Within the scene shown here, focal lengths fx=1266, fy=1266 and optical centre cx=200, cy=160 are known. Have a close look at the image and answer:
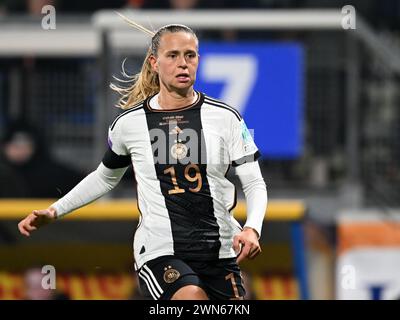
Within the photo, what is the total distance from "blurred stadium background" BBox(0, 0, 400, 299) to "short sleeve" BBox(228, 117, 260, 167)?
15.3 feet

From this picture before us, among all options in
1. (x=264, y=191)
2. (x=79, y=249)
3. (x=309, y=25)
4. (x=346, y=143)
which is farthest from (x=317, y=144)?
(x=264, y=191)

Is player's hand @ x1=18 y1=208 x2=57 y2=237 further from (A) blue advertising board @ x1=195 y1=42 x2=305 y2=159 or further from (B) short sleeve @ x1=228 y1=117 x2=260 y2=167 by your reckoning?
(A) blue advertising board @ x1=195 y1=42 x2=305 y2=159

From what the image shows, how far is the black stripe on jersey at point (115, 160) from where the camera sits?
608 cm

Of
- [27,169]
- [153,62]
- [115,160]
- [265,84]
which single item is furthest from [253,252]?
[27,169]

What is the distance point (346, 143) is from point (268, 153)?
0.76 meters

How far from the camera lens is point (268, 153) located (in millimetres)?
10773

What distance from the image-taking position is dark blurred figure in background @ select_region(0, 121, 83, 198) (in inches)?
431

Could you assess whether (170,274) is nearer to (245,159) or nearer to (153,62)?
(245,159)

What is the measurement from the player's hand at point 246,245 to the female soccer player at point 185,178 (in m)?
0.24

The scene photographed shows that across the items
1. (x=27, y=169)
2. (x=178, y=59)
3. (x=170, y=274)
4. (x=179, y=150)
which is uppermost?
(x=27, y=169)

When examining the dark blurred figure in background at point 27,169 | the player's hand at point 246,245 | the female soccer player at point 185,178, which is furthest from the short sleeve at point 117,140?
the dark blurred figure in background at point 27,169

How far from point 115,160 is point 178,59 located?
652 millimetres

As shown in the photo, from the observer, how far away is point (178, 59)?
18.9 ft

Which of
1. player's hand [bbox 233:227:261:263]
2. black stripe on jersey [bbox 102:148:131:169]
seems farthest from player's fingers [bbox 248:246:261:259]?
black stripe on jersey [bbox 102:148:131:169]
